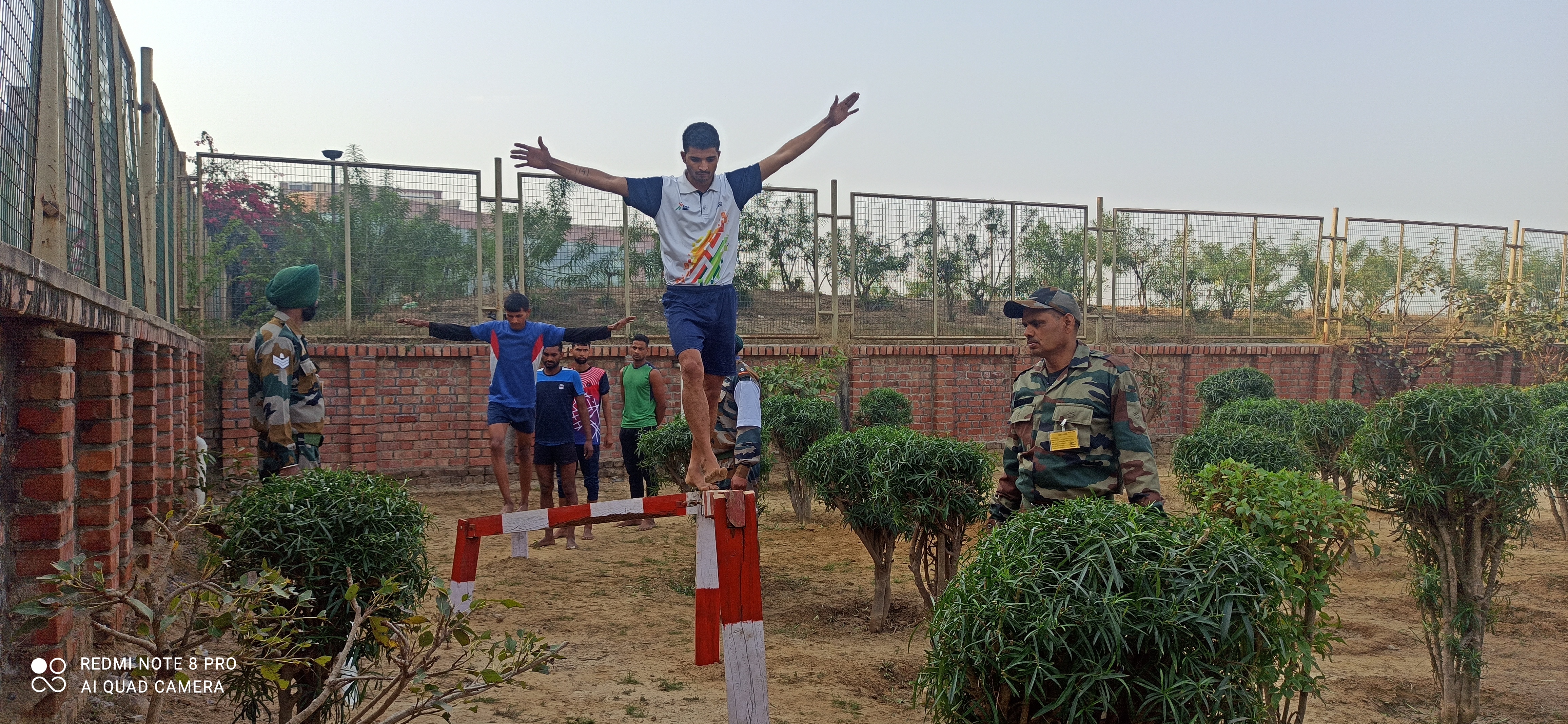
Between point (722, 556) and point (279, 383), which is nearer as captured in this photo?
point (722, 556)

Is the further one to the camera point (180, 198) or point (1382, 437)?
point (180, 198)

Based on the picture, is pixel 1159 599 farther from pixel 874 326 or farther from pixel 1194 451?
pixel 874 326

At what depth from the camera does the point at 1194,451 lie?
26.6ft

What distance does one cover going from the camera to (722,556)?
13.2ft

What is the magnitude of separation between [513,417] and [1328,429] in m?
7.21

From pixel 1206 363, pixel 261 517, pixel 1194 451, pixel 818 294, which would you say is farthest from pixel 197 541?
pixel 1206 363

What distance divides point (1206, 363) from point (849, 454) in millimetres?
12685

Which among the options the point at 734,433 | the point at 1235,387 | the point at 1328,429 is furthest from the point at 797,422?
the point at 1235,387

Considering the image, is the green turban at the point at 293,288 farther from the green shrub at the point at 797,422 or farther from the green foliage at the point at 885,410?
the green foliage at the point at 885,410

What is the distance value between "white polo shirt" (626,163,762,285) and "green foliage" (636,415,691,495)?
3799 millimetres

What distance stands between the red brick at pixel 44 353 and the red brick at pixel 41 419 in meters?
0.14

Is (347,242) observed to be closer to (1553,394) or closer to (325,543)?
(325,543)

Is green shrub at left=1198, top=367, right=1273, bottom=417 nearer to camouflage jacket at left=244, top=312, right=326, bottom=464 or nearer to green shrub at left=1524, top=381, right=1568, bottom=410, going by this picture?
green shrub at left=1524, top=381, right=1568, bottom=410

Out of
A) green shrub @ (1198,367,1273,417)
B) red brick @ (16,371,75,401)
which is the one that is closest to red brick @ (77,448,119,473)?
red brick @ (16,371,75,401)
